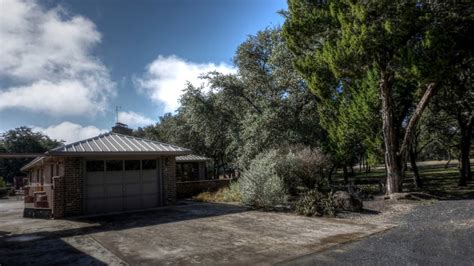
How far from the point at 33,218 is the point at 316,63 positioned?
1437cm

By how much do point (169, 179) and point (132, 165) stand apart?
1.86 metres

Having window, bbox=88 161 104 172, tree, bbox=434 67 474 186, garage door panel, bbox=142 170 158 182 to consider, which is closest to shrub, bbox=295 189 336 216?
garage door panel, bbox=142 170 158 182

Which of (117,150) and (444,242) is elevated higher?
(117,150)

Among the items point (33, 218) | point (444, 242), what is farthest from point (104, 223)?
point (444, 242)

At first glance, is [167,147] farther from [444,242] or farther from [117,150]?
[444,242]

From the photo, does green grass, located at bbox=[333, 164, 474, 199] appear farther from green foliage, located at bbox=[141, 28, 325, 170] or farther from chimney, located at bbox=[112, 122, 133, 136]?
chimney, located at bbox=[112, 122, 133, 136]

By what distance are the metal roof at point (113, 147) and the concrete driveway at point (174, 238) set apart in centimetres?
246

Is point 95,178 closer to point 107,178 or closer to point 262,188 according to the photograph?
point 107,178

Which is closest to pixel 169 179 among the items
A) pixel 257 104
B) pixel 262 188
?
pixel 262 188

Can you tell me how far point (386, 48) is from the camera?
606 inches

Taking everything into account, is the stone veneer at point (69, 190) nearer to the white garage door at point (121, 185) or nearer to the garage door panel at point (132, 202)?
the white garage door at point (121, 185)

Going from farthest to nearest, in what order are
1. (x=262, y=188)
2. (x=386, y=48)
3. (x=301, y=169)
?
(x=301, y=169), (x=386, y=48), (x=262, y=188)

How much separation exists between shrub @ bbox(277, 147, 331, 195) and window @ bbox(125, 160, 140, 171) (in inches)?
248

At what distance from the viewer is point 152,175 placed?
1500 cm
